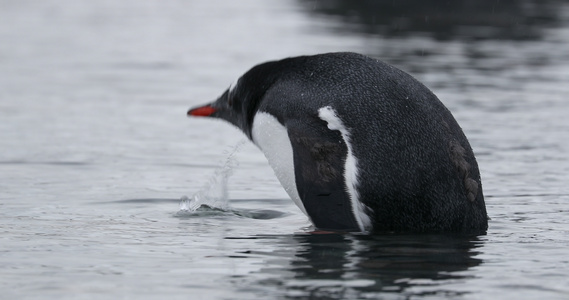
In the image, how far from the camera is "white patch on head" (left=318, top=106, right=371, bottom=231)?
21.2 ft

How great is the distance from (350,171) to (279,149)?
733 mm

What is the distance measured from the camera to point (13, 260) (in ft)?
19.2

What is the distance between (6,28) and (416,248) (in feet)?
54.2

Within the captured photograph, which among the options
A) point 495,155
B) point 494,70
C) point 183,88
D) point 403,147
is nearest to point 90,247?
point 403,147

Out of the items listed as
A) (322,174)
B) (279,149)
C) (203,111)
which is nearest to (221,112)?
(203,111)

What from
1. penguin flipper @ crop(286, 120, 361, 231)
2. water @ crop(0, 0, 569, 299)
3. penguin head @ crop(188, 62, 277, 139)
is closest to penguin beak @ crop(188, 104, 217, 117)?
penguin head @ crop(188, 62, 277, 139)

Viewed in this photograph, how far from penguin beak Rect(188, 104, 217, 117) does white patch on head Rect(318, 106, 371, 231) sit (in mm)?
2036

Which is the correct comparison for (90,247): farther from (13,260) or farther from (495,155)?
(495,155)

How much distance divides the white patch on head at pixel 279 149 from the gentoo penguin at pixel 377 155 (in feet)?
0.23

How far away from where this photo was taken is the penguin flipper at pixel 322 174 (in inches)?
257

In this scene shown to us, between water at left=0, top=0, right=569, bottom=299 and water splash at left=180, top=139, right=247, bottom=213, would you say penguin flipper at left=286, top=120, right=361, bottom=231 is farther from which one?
water splash at left=180, top=139, right=247, bottom=213

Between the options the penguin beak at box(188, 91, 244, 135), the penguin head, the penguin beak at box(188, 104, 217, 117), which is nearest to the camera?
the penguin head

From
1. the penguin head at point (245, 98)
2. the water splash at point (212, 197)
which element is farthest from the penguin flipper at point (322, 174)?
the water splash at point (212, 197)

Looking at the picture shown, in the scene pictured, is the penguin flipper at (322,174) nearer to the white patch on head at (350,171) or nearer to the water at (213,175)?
the white patch on head at (350,171)
